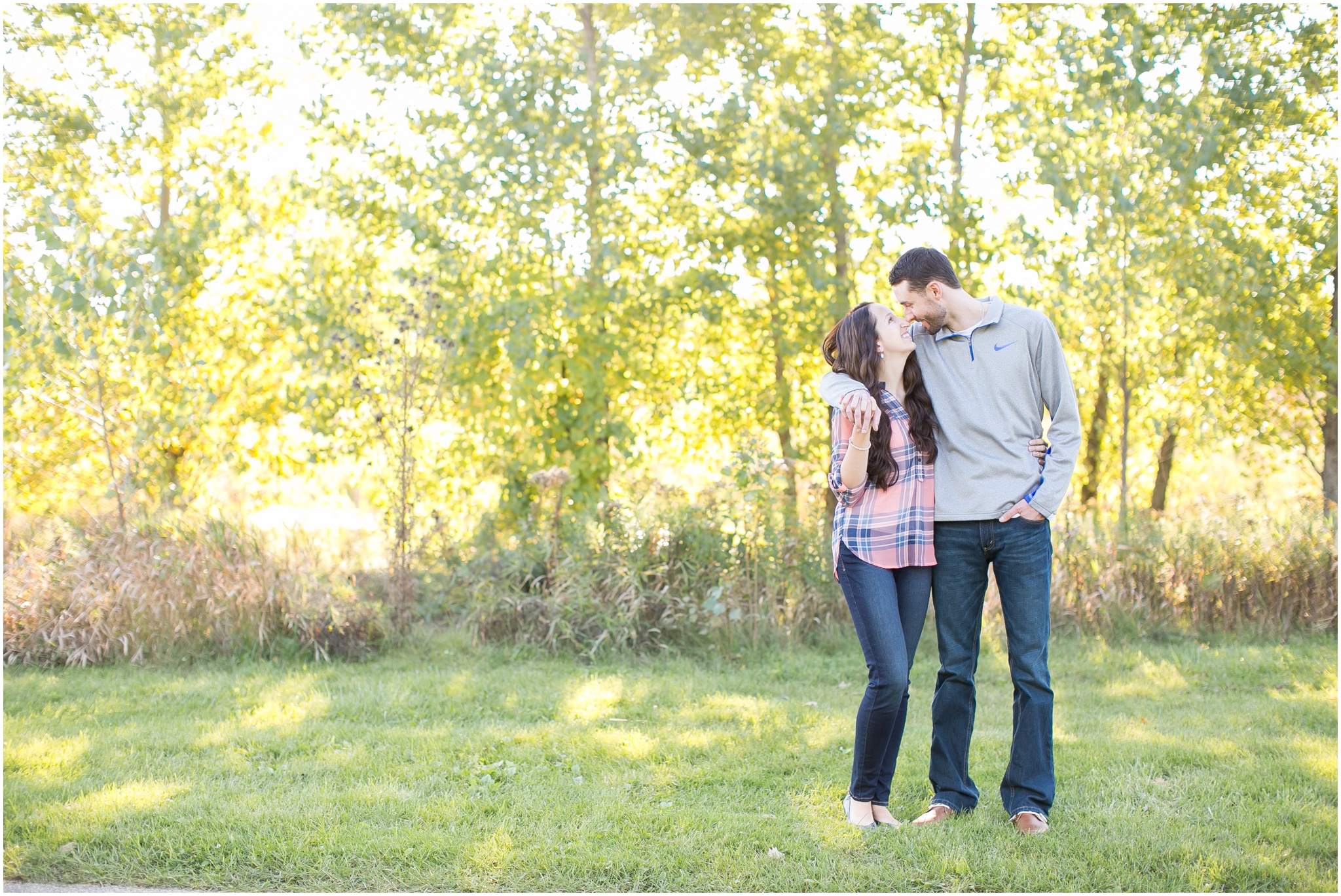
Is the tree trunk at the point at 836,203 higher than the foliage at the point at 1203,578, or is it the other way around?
the tree trunk at the point at 836,203

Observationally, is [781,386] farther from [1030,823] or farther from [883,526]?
[1030,823]

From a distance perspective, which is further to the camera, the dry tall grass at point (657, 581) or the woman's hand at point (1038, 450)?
the dry tall grass at point (657, 581)

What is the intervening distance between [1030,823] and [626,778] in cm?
150

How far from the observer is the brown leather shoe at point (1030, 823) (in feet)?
10.6

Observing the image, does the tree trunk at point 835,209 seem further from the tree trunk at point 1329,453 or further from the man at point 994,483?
the tree trunk at point 1329,453

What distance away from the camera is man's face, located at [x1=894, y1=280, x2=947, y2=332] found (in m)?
3.34

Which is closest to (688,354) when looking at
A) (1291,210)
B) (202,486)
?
(202,486)

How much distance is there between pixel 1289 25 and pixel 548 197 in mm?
5611

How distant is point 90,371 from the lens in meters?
7.33

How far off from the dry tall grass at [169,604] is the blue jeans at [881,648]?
12.2 ft

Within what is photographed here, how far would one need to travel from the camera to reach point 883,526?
329 cm

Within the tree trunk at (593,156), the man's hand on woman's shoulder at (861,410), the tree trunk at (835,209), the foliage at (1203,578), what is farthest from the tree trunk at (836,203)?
the man's hand on woman's shoulder at (861,410)

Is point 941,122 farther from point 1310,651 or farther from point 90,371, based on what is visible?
point 90,371

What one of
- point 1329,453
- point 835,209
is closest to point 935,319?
point 835,209
